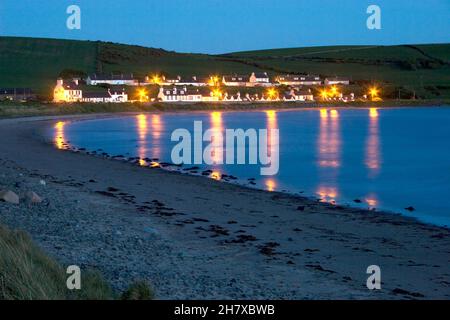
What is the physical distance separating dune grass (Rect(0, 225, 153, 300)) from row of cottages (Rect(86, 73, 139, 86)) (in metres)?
108

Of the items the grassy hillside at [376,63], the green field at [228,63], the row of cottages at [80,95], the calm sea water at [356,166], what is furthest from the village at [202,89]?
the calm sea water at [356,166]

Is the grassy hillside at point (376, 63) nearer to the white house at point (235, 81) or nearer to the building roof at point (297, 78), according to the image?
the building roof at point (297, 78)

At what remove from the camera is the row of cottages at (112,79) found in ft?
Answer: 376

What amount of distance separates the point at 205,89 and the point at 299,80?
1092 inches

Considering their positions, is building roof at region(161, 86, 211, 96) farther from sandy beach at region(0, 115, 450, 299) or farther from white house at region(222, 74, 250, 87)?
sandy beach at region(0, 115, 450, 299)

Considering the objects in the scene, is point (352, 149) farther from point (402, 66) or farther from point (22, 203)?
point (402, 66)

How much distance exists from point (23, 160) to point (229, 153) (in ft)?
40.0

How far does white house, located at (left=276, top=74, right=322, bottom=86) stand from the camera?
13388 centimetres

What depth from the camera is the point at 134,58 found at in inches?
6093

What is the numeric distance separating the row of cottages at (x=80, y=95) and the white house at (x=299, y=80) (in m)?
42.1

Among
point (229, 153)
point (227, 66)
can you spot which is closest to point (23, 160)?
point (229, 153)

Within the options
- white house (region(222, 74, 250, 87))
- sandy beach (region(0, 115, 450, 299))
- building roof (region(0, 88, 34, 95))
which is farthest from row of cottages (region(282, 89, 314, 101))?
sandy beach (region(0, 115, 450, 299))

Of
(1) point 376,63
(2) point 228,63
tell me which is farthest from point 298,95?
(1) point 376,63
